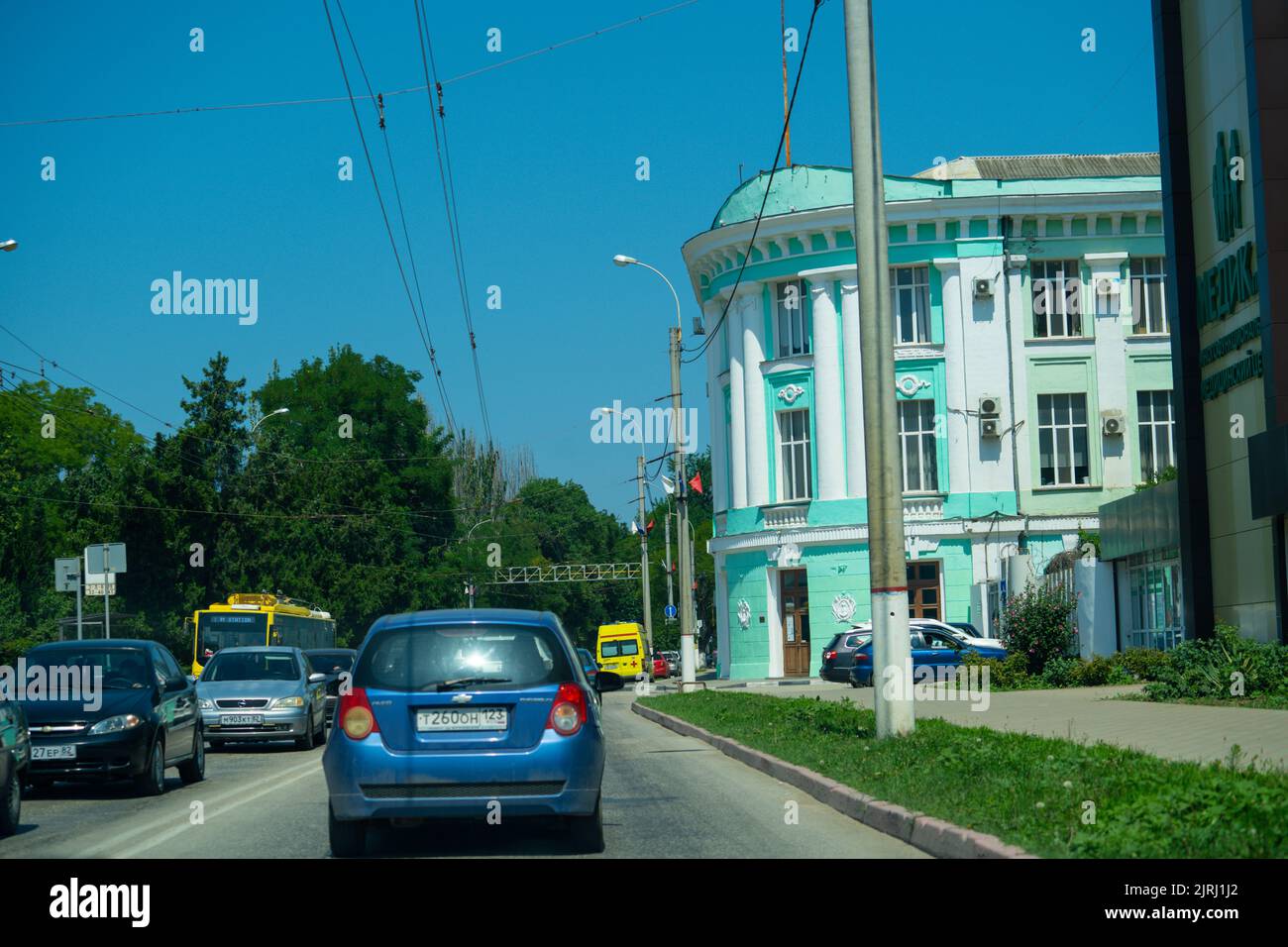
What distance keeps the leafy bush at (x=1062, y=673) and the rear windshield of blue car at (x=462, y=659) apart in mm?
21465

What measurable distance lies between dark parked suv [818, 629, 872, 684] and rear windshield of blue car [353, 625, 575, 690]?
2943 centimetres

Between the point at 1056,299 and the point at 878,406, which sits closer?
the point at 878,406

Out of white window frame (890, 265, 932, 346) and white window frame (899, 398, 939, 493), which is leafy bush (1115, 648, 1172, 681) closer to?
white window frame (899, 398, 939, 493)

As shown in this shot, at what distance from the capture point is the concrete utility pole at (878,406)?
15.9 meters

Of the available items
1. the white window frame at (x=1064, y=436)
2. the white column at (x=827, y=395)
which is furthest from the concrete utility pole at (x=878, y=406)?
the white window frame at (x=1064, y=436)

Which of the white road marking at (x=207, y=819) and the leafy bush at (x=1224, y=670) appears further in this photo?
the leafy bush at (x=1224, y=670)

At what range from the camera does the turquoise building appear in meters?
47.9

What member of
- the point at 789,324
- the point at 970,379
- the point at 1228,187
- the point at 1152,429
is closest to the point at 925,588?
the point at 970,379

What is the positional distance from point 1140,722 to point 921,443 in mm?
31448

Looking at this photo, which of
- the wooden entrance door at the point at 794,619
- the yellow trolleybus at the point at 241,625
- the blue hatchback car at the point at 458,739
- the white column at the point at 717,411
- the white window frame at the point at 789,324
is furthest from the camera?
the white column at the point at 717,411

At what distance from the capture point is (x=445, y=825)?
39.4ft

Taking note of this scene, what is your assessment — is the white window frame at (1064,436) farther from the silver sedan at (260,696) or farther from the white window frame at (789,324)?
the silver sedan at (260,696)

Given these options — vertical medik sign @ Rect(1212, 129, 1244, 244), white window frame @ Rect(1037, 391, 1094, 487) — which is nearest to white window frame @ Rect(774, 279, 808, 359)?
white window frame @ Rect(1037, 391, 1094, 487)

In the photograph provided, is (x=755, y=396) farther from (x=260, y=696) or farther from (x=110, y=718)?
(x=110, y=718)
